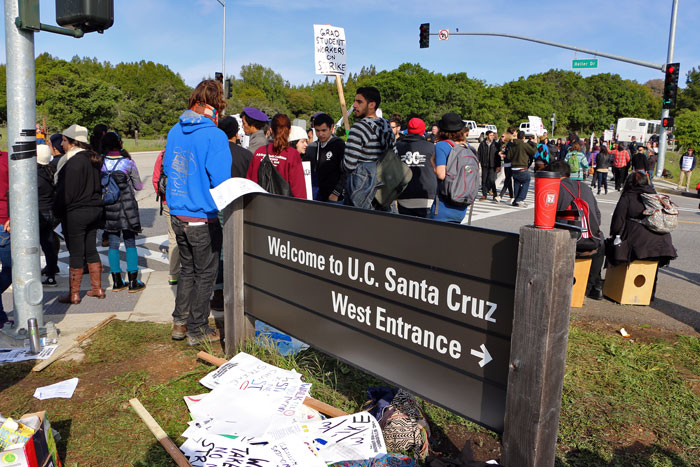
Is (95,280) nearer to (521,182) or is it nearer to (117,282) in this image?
(117,282)

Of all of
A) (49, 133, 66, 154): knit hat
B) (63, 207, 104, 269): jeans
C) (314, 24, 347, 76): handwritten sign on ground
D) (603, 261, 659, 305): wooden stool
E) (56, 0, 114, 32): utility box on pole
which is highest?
(314, 24, 347, 76): handwritten sign on ground

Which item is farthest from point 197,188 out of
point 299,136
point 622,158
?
point 622,158

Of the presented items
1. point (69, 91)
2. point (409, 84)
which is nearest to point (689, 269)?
point (69, 91)

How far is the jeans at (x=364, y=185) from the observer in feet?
15.8

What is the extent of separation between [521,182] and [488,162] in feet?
4.70

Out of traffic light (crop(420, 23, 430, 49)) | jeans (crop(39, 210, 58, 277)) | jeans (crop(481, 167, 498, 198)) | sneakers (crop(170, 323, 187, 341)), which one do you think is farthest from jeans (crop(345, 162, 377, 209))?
traffic light (crop(420, 23, 430, 49))

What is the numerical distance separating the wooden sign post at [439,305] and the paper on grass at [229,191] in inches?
5.9

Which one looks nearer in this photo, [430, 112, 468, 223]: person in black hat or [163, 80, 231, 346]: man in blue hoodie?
[163, 80, 231, 346]: man in blue hoodie

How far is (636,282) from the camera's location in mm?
6297

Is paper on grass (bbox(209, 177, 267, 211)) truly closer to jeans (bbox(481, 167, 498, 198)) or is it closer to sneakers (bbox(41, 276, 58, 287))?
sneakers (bbox(41, 276, 58, 287))

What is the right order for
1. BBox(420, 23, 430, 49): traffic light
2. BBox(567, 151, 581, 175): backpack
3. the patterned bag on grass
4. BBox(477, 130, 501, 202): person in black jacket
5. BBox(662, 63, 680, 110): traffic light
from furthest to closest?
BBox(420, 23, 430, 49): traffic light → BBox(662, 63, 680, 110): traffic light → BBox(477, 130, 501, 202): person in black jacket → BBox(567, 151, 581, 175): backpack → the patterned bag on grass

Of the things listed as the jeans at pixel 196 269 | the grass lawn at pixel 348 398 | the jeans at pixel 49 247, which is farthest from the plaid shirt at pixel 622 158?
the jeans at pixel 196 269

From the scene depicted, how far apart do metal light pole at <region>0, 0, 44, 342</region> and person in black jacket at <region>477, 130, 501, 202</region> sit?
13.0 m

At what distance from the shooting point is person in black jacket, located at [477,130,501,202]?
52.7 ft
